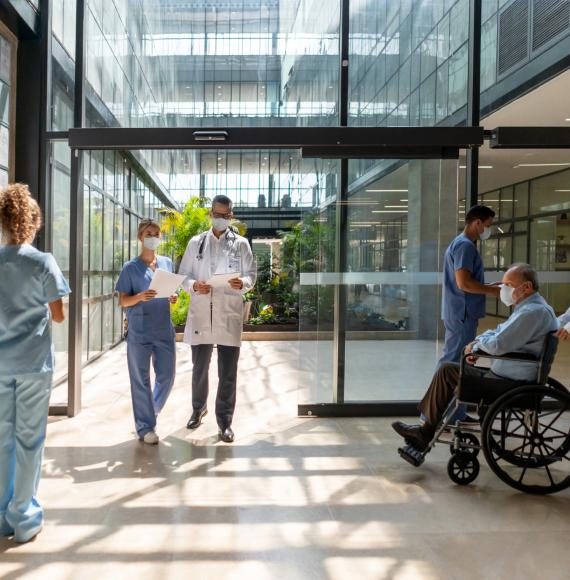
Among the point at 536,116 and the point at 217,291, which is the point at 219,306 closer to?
the point at 217,291

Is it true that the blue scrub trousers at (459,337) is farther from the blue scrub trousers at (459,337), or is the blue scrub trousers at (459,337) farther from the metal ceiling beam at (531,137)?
the metal ceiling beam at (531,137)

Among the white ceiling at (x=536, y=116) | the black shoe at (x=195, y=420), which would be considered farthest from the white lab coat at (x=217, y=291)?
the white ceiling at (x=536, y=116)

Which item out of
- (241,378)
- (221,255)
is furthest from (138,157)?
(221,255)

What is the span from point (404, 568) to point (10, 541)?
5.50ft

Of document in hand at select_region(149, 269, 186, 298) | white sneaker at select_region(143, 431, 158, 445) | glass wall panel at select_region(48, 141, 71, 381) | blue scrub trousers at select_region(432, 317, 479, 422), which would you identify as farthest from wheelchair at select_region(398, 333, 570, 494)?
glass wall panel at select_region(48, 141, 71, 381)

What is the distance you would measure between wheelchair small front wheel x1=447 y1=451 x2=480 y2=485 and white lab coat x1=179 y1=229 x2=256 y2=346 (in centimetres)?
168

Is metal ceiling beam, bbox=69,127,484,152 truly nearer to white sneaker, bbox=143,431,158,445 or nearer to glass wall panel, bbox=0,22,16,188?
glass wall panel, bbox=0,22,16,188

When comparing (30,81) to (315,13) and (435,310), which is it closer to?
(315,13)

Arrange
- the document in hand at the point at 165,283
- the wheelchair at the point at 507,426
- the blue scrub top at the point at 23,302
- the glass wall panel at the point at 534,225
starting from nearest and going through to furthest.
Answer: the blue scrub top at the point at 23,302, the wheelchair at the point at 507,426, the document in hand at the point at 165,283, the glass wall panel at the point at 534,225

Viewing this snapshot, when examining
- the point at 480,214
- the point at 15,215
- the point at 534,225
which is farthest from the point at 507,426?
the point at 534,225

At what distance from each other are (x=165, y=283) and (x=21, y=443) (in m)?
1.54

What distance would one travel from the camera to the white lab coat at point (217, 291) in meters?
4.36

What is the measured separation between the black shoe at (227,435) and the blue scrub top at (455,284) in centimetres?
174

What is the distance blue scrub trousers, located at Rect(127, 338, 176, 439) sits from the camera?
4145 mm
